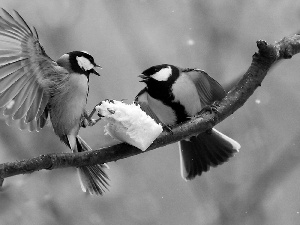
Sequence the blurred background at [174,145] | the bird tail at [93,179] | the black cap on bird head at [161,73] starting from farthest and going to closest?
the blurred background at [174,145]
the black cap on bird head at [161,73]
the bird tail at [93,179]

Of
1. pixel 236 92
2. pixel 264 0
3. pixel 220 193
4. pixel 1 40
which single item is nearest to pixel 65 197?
pixel 220 193

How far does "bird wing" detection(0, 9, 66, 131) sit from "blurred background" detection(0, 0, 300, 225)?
39.3 inches

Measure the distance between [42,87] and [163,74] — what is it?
818 mm

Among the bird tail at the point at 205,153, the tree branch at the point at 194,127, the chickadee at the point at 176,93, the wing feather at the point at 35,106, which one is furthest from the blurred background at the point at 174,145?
the tree branch at the point at 194,127

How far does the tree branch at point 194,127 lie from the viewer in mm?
1923

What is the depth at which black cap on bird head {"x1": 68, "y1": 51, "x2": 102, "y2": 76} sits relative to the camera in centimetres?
292

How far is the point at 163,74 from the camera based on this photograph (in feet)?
10.8

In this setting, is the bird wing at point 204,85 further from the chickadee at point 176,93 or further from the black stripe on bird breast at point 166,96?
the black stripe on bird breast at point 166,96

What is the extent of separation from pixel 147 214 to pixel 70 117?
183cm

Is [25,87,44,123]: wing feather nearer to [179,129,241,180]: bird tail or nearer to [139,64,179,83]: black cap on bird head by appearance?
[139,64,179,83]: black cap on bird head

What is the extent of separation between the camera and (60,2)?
5516 millimetres

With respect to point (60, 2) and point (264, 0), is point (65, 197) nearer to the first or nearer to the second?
point (60, 2)

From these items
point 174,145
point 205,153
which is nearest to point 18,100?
point 205,153

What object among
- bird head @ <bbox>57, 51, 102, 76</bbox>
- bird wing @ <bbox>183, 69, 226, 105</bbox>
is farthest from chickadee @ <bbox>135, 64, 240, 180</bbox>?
bird head @ <bbox>57, 51, 102, 76</bbox>
